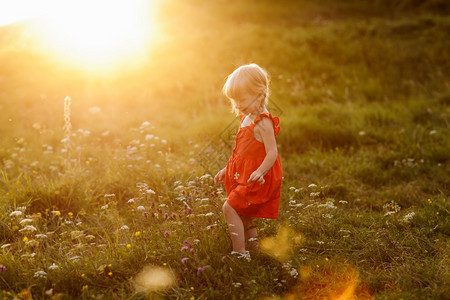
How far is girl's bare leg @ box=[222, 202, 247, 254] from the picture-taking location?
10.6 feet

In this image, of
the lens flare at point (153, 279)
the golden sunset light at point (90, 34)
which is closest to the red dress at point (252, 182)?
the lens flare at point (153, 279)

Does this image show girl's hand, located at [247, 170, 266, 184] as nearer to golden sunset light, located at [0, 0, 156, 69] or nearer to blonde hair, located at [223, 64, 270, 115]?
blonde hair, located at [223, 64, 270, 115]

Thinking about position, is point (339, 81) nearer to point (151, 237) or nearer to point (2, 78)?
point (151, 237)

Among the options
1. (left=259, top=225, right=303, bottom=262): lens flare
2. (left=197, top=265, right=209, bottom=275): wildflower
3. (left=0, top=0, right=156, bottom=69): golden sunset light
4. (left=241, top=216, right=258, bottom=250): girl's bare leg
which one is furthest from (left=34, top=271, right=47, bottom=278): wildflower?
(left=0, top=0, right=156, bottom=69): golden sunset light

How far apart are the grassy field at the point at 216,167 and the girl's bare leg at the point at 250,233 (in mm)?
133

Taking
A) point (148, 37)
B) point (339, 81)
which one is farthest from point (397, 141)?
point (148, 37)

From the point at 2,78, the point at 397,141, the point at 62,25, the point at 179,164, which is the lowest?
the point at 397,141

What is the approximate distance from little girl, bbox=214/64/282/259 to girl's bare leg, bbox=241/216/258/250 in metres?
0.09

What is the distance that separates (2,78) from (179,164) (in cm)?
627

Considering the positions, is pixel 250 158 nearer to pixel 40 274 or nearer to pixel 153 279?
pixel 153 279

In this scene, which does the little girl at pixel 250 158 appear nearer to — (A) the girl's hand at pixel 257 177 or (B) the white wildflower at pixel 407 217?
(A) the girl's hand at pixel 257 177

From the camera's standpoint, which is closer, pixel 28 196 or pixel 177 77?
pixel 28 196

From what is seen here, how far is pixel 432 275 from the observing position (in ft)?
9.87

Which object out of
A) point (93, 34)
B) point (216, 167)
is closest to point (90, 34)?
point (93, 34)
